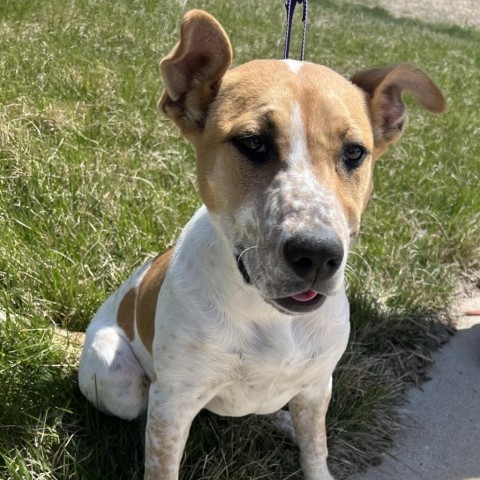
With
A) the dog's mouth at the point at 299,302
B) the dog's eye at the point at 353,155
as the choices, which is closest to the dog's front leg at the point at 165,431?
the dog's mouth at the point at 299,302

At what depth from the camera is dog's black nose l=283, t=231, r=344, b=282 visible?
194 centimetres

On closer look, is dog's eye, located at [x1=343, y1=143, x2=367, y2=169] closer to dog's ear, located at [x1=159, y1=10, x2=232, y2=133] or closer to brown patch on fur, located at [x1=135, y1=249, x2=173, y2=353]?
dog's ear, located at [x1=159, y1=10, x2=232, y2=133]

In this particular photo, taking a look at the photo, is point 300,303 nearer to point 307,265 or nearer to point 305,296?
point 305,296

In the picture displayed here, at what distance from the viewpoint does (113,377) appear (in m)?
2.87

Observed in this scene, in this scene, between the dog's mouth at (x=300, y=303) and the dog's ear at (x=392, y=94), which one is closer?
the dog's mouth at (x=300, y=303)

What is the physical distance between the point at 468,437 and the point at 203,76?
2348mm

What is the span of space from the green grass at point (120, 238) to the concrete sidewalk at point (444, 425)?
0.09 meters

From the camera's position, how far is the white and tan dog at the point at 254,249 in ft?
6.87

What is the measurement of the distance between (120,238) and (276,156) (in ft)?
6.80

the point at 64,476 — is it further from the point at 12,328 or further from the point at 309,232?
the point at 309,232

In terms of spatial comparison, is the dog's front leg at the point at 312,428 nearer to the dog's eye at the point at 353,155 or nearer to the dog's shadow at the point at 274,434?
the dog's shadow at the point at 274,434

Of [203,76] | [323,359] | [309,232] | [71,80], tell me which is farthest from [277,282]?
[71,80]

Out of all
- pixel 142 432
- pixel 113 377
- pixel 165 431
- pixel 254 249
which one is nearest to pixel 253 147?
pixel 254 249

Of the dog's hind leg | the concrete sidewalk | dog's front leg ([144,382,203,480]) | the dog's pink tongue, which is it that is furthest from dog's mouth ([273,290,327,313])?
the concrete sidewalk
